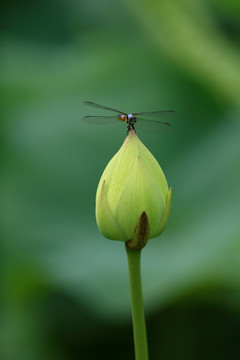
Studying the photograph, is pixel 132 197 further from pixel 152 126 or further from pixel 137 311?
pixel 152 126

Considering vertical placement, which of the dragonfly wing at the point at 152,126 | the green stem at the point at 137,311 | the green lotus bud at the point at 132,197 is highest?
the dragonfly wing at the point at 152,126

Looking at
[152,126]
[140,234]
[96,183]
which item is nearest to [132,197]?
[140,234]

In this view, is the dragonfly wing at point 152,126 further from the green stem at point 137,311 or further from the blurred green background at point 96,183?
the green stem at point 137,311

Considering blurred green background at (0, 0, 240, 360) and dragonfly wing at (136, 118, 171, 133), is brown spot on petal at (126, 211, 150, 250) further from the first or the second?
blurred green background at (0, 0, 240, 360)

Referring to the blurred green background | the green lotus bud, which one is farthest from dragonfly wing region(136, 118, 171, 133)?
the green lotus bud

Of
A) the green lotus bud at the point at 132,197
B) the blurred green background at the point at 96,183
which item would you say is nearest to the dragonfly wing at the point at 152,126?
the blurred green background at the point at 96,183

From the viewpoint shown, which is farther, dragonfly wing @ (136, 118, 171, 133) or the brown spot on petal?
dragonfly wing @ (136, 118, 171, 133)

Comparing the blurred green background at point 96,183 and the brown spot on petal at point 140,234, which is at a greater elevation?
the blurred green background at point 96,183
